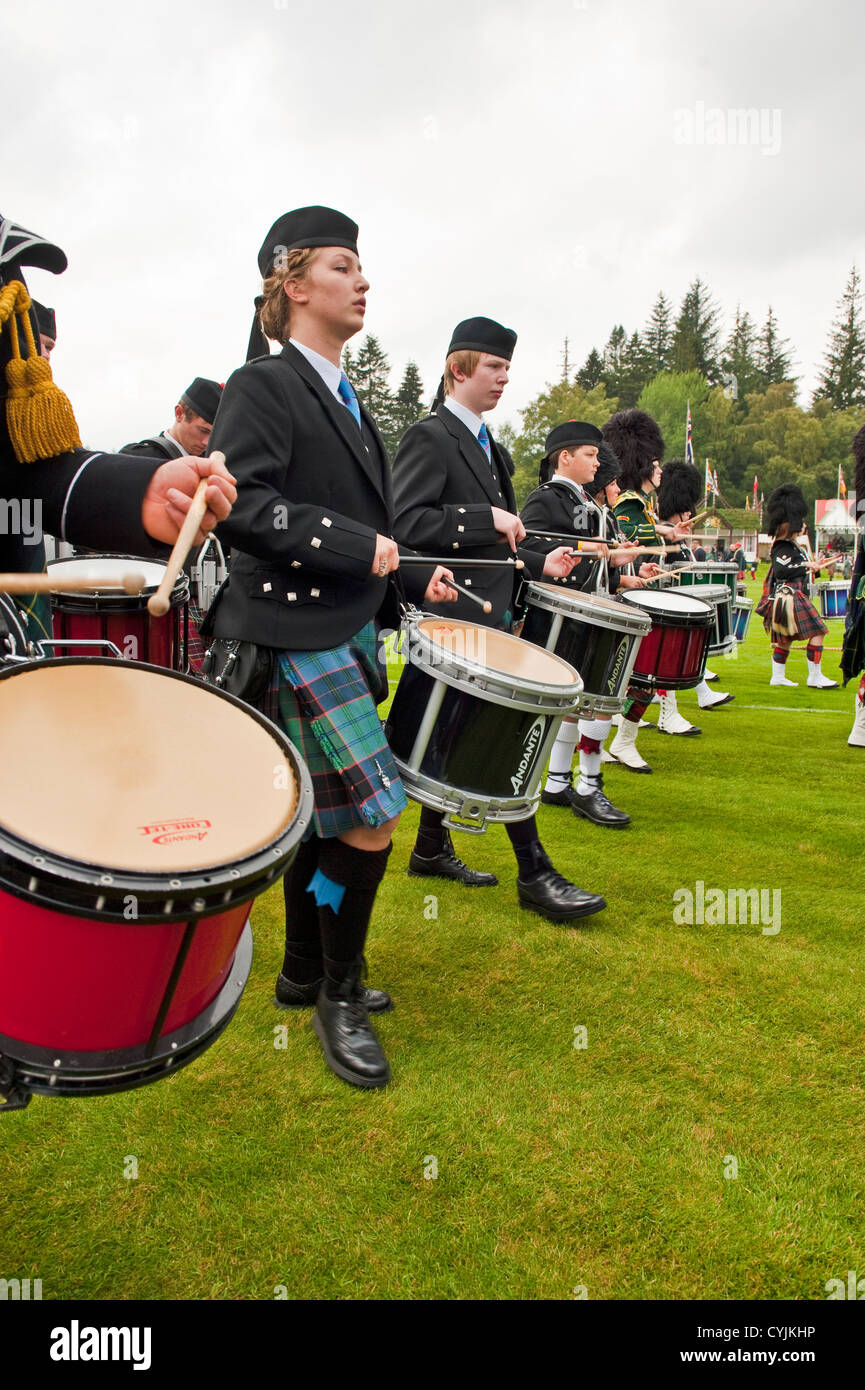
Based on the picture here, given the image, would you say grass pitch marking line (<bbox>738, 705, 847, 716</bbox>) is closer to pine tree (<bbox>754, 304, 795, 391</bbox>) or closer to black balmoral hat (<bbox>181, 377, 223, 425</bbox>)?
black balmoral hat (<bbox>181, 377, 223, 425</bbox>)

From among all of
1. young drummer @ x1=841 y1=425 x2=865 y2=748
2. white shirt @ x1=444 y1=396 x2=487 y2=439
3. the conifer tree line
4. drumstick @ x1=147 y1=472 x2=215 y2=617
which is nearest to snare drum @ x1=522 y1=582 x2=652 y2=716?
white shirt @ x1=444 y1=396 x2=487 y2=439

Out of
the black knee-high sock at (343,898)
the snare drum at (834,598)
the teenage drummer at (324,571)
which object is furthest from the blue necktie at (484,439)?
the snare drum at (834,598)

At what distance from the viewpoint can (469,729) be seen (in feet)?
8.82

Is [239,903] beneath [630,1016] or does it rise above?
above

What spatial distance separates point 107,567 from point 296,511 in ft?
4.73

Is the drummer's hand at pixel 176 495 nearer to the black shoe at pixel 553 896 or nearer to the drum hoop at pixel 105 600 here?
the drum hoop at pixel 105 600

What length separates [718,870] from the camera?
13.7 ft

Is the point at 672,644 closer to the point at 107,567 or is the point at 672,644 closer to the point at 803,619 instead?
the point at 107,567

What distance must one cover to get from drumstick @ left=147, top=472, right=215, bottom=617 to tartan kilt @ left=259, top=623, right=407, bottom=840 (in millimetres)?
833

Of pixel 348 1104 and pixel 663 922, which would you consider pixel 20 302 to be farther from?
pixel 663 922

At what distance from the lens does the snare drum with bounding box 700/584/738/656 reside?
7.03 metres

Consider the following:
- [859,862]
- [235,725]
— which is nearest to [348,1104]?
[235,725]

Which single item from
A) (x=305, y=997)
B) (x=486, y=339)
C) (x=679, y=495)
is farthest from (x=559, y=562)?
(x=679, y=495)
